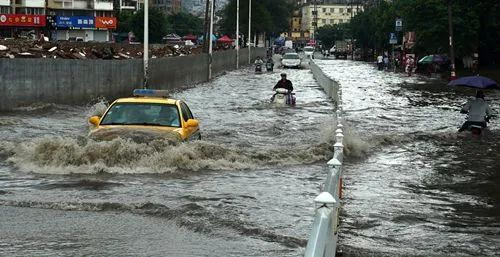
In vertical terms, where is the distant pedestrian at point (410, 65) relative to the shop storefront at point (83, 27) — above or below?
below

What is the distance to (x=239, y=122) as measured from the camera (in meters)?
25.9

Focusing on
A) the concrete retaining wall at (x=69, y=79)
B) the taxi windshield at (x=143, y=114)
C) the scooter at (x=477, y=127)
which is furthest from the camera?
the concrete retaining wall at (x=69, y=79)

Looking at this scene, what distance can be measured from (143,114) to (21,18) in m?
99.5

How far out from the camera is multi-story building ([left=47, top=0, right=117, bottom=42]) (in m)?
119

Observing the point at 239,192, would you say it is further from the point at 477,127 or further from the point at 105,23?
the point at 105,23

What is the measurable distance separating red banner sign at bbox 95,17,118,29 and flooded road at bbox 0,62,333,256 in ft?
330

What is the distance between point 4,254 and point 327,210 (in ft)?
12.6

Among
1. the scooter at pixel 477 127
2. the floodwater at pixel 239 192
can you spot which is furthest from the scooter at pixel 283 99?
the scooter at pixel 477 127

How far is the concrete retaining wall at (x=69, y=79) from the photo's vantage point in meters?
25.5

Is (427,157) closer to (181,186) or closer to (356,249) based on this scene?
(181,186)

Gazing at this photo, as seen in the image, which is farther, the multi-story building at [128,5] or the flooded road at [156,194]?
the multi-story building at [128,5]

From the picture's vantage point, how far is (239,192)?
489 inches

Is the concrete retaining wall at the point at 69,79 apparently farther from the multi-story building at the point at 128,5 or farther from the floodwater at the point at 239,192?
the multi-story building at the point at 128,5

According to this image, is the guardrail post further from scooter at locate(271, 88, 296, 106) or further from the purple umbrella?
scooter at locate(271, 88, 296, 106)
